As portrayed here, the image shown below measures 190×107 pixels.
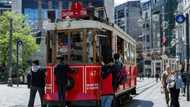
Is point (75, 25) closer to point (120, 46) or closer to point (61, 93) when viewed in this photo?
point (61, 93)

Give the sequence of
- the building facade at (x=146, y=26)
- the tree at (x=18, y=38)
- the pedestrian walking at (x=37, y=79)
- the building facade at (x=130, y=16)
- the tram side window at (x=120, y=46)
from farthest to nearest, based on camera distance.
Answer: the building facade at (x=130, y=16), the building facade at (x=146, y=26), the tree at (x=18, y=38), the tram side window at (x=120, y=46), the pedestrian walking at (x=37, y=79)

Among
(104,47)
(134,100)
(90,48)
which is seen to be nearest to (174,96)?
(104,47)

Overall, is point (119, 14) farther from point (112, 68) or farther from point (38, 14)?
point (112, 68)

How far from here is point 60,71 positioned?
18.4m

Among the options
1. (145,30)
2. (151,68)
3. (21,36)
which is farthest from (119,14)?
(21,36)

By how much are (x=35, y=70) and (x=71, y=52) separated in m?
1.30

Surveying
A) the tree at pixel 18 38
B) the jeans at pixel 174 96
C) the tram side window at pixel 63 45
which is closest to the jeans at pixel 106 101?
the tram side window at pixel 63 45

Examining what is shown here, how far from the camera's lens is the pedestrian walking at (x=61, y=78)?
60.4 feet

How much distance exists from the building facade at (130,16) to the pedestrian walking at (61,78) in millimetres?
164277

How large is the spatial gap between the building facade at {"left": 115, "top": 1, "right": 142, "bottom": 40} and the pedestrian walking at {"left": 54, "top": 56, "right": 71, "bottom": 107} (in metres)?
164

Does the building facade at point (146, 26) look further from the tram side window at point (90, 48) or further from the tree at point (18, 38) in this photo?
the tram side window at point (90, 48)

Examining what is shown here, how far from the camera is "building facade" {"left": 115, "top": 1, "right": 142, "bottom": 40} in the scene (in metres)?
184

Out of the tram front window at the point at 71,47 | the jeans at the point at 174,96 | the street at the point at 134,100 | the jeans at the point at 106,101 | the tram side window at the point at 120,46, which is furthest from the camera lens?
the street at the point at 134,100

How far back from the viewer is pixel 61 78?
18438 mm
